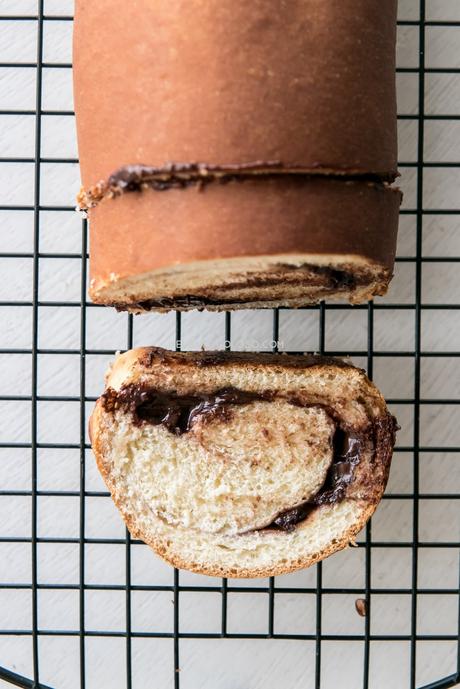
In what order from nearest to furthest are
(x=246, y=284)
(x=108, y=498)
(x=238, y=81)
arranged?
(x=238, y=81) < (x=246, y=284) < (x=108, y=498)

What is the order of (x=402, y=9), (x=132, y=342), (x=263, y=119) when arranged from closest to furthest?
(x=263, y=119) → (x=402, y=9) → (x=132, y=342)

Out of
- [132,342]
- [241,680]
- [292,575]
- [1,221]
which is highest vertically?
[1,221]

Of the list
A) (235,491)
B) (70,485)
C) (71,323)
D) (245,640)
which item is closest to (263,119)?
(235,491)

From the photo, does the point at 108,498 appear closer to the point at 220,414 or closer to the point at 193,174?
the point at 220,414

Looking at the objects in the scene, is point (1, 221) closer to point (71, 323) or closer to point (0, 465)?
point (71, 323)

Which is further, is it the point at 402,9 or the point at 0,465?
the point at 0,465

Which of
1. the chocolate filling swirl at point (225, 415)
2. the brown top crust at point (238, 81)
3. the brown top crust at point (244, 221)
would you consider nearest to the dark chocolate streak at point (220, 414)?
the chocolate filling swirl at point (225, 415)

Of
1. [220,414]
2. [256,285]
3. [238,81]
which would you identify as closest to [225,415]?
[220,414]
